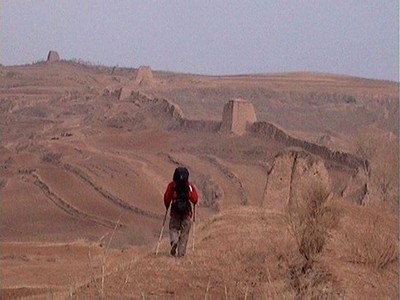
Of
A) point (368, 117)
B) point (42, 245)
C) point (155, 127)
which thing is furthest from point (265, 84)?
point (42, 245)

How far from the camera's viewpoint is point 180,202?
34.6ft

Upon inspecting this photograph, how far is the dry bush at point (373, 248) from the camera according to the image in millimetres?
10867

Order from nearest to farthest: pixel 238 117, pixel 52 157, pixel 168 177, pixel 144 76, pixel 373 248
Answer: pixel 373 248, pixel 168 177, pixel 52 157, pixel 238 117, pixel 144 76

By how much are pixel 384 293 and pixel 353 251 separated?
208 centimetres

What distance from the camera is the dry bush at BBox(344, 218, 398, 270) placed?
10867 millimetres

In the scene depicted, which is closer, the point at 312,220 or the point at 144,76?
the point at 312,220

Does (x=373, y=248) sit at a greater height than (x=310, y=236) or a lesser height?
lesser

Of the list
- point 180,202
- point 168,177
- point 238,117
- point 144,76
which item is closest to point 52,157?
point 168,177

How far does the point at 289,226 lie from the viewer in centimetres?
1191

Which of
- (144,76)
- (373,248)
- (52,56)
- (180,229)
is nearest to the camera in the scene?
(180,229)

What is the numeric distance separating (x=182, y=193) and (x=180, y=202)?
109 millimetres

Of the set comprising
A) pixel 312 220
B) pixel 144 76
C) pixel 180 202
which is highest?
pixel 180 202

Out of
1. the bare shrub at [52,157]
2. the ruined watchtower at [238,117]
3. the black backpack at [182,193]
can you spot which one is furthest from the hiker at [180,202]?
the ruined watchtower at [238,117]

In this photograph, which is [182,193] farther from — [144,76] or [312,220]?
[144,76]
